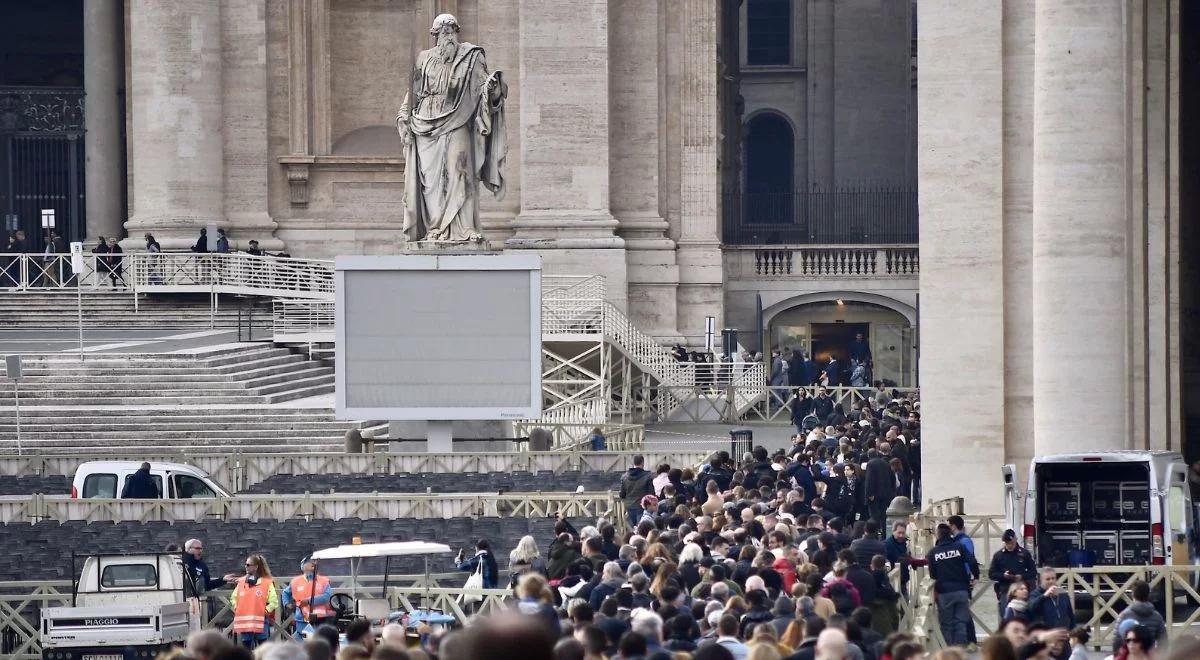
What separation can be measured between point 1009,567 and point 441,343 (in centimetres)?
1560

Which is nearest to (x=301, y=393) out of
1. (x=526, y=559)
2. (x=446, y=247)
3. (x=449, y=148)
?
(x=446, y=247)

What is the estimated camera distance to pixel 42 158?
5916cm

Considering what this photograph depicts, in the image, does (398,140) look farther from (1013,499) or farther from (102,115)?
(1013,499)

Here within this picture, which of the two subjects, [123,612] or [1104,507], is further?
[1104,507]

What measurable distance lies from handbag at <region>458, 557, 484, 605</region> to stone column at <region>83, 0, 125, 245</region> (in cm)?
3652

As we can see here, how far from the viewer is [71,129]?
58.5 meters

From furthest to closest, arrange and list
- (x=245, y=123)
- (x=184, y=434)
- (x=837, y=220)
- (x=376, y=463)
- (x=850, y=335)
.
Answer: (x=837, y=220)
(x=850, y=335)
(x=245, y=123)
(x=184, y=434)
(x=376, y=463)

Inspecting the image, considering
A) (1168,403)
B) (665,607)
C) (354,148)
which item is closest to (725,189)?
(354,148)

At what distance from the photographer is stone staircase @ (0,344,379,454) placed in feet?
122

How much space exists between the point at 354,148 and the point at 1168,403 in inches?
1169

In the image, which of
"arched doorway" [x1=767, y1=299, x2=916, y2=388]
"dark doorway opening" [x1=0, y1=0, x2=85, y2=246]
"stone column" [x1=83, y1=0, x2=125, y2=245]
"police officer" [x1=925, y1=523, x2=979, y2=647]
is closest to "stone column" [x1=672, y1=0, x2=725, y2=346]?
"arched doorway" [x1=767, y1=299, x2=916, y2=388]

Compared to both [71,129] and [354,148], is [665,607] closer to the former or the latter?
[354,148]

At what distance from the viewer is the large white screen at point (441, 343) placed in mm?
32750

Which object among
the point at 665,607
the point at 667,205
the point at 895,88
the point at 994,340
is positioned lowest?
the point at 665,607
